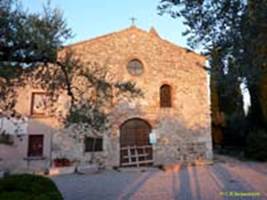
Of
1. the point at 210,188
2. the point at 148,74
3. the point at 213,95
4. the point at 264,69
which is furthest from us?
the point at 213,95

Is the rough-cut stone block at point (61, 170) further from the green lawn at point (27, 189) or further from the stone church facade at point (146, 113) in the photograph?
the green lawn at point (27, 189)

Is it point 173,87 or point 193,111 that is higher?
point 173,87

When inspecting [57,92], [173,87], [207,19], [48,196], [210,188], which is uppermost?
[173,87]

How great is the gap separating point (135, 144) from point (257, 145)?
26.3 ft

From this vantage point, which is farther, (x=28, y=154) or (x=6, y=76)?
(x=28, y=154)

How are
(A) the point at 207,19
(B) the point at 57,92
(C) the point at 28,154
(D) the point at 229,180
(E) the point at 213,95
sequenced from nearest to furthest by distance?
(A) the point at 207,19 → (B) the point at 57,92 → (D) the point at 229,180 → (C) the point at 28,154 → (E) the point at 213,95

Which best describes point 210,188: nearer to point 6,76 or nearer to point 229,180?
point 229,180

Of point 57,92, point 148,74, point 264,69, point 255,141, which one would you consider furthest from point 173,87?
point 264,69

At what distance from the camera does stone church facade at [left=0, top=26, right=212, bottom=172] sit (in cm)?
1770

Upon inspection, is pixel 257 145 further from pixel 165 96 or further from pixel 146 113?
pixel 146 113

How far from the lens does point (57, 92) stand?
728cm

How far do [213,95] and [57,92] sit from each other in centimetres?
2152

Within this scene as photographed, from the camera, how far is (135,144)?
63.0 ft

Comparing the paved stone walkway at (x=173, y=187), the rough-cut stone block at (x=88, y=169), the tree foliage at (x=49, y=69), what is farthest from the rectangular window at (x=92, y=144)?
the tree foliage at (x=49, y=69)
